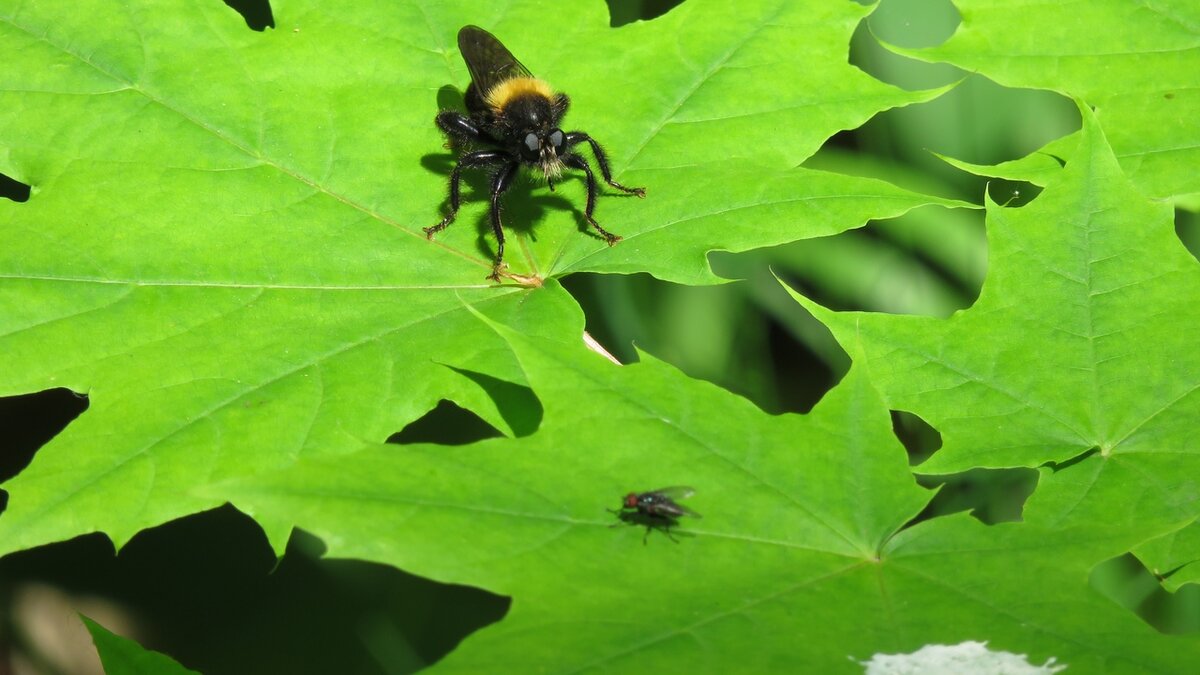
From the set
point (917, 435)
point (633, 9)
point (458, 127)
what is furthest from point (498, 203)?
point (917, 435)

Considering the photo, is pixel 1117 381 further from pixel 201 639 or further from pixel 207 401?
pixel 201 639

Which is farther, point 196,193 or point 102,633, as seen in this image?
point 196,193

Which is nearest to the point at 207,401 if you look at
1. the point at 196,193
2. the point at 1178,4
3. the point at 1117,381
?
the point at 196,193

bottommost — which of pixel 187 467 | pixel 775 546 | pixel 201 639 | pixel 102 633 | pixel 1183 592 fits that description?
pixel 201 639

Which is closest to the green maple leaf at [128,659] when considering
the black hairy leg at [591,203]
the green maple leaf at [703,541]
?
the green maple leaf at [703,541]

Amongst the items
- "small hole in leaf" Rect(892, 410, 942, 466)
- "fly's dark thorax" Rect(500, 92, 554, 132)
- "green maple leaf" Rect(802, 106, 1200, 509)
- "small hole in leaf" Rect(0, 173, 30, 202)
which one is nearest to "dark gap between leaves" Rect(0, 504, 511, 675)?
"small hole in leaf" Rect(0, 173, 30, 202)

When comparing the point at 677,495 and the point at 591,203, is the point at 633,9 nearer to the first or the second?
the point at 591,203
